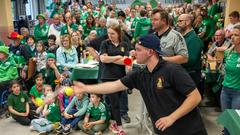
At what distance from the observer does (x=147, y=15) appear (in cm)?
824

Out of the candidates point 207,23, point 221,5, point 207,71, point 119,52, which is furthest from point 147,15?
point 119,52

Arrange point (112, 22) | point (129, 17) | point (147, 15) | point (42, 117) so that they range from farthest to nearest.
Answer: point (129, 17) → point (147, 15) → point (42, 117) → point (112, 22)

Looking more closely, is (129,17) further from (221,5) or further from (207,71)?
(207,71)

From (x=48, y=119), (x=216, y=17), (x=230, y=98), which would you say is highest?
(x=216, y=17)

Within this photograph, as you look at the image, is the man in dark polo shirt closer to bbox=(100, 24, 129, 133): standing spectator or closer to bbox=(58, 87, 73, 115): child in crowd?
bbox=(100, 24, 129, 133): standing spectator

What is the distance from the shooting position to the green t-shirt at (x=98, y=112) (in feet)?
14.1

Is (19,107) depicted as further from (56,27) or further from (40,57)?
(56,27)

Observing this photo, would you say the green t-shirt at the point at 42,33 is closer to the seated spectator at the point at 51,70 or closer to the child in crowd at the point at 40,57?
the child in crowd at the point at 40,57

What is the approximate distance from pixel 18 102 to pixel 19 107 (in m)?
0.08

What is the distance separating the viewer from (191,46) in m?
3.74

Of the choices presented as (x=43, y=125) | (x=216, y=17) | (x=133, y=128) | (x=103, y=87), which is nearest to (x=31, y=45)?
(x=43, y=125)

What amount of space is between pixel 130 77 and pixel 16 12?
1061 centimetres

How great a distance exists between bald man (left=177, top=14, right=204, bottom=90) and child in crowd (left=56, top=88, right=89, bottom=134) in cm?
154

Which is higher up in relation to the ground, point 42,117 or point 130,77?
point 130,77
